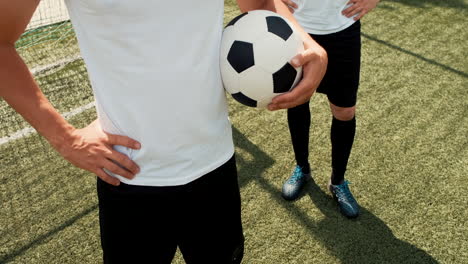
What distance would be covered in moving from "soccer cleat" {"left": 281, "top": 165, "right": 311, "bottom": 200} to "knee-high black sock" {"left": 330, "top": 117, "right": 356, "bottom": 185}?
0.89 feet

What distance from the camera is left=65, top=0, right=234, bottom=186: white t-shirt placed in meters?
1.11

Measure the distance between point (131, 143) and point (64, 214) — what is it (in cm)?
192

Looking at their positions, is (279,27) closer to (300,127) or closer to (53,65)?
(300,127)

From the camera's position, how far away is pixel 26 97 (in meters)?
1.11

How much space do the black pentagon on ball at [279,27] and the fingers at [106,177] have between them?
73 centimetres

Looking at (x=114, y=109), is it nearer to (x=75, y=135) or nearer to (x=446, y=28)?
(x=75, y=135)

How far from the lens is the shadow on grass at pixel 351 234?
258cm

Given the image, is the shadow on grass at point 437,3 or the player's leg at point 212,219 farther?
the shadow on grass at point 437,3

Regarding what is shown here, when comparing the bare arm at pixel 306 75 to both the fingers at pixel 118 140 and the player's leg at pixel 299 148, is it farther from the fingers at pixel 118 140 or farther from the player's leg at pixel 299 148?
the player's leg at pixel 299 148

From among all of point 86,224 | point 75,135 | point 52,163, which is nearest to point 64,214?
point 86,224

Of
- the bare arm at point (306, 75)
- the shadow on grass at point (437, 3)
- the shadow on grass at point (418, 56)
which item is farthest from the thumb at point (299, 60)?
the shadow on grass at point (437, 3)

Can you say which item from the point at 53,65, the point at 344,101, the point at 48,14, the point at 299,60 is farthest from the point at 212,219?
the point at 48,14

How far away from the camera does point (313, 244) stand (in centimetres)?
267

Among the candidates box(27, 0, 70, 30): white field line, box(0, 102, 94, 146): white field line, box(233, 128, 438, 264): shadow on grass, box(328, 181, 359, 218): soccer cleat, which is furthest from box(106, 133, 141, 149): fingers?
box(27, 0, 70, 30): white field line
